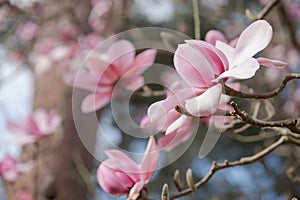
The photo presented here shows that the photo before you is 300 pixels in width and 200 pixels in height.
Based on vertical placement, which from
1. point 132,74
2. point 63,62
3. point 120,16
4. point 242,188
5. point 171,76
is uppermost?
point 132,74

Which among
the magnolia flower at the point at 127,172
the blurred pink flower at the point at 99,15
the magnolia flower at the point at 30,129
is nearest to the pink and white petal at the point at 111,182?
the magnolia flower at the point at 127,172

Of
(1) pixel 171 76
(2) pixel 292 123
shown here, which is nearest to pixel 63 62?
(1) pixel 171 76

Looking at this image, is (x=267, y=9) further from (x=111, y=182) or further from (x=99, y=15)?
(x=99, y=15)

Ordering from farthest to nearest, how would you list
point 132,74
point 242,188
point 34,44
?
1. point 242,188
2. point 34,44
3. point 132,74

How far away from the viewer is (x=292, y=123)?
0.51 m

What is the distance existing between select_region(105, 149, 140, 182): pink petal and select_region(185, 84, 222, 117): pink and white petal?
18cm

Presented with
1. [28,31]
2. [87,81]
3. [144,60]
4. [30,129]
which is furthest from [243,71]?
[28,31]

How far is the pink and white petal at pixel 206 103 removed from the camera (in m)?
0.50

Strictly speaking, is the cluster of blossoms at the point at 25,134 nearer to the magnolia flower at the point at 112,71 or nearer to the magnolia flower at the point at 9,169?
the magnolia flower at the point at 9,169

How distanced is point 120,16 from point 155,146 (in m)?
1.70

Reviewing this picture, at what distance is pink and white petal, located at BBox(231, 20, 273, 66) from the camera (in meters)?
0.52

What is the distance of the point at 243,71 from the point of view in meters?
0.50

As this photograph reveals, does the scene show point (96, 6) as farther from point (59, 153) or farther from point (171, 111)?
point (171, 111)

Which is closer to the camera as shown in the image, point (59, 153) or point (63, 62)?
point (59, 153)
